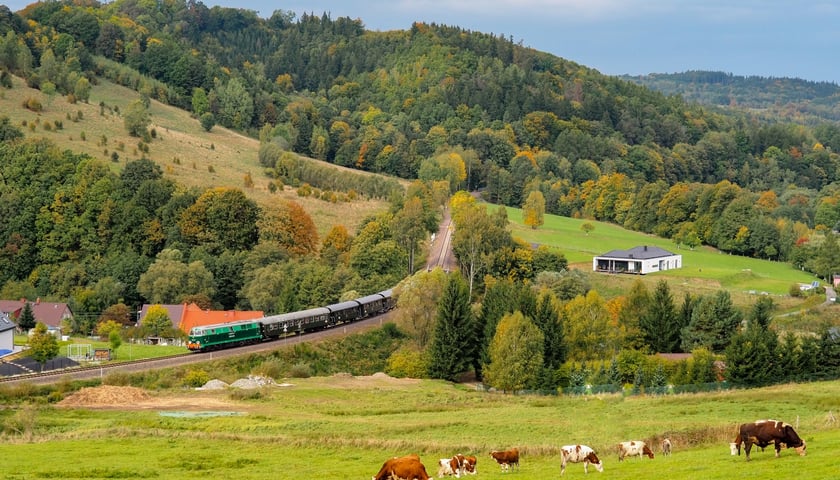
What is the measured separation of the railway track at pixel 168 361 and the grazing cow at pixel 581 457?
3495 cm

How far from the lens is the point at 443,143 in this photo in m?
176

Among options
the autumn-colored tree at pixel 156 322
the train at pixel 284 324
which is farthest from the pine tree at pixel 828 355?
the autumn-colored tree at pixel 156 322

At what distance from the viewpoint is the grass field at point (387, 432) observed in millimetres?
33188

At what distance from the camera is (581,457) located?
105ft

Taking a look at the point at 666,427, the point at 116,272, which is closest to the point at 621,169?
the point at 116,272

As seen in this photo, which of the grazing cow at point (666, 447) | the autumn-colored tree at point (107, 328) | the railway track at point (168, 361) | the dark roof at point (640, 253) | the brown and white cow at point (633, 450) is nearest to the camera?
the brown and white cow at point (633, 450)

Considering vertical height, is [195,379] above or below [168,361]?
above

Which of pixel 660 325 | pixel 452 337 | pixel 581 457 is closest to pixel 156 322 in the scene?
pixel 452 337

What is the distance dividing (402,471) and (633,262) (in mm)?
81311

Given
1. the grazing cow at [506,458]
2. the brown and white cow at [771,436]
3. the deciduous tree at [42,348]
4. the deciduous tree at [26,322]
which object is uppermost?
the brown and white cow at [771,436]

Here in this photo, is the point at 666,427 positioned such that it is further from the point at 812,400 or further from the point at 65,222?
the point at 65,222

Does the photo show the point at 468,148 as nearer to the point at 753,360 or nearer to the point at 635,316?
the point at 635,316

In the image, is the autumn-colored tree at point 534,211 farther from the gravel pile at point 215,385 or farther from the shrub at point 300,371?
the gravel pile at point 215,385

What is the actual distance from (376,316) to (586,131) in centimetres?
11930
